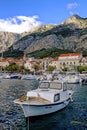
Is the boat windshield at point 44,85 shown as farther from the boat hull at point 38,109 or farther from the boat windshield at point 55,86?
the boat hull at point 38,109

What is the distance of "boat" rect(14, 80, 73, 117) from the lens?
30423 millimetres

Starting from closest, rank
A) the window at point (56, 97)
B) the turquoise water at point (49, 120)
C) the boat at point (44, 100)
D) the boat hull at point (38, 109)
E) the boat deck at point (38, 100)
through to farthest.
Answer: the turquoise water at point (49, 120) → the boat hull at point (38, 109) → the boat at point (44, 100) → the boat deck at point (38, 100) → the window at point (56, 97)

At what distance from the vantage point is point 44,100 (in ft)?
108

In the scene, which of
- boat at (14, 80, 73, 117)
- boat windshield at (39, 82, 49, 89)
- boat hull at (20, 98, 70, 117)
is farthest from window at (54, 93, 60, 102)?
boat windshield at (39, 82, 49, 89)

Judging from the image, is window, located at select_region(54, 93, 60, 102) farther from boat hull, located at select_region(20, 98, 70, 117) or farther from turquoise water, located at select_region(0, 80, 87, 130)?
turquoise water, located at select_region(0, 80, 87, 130)

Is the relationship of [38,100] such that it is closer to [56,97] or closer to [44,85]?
[56,97]

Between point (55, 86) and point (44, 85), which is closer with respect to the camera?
point (44, 85)

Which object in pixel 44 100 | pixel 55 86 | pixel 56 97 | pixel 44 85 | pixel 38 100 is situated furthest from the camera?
pixel 55 86

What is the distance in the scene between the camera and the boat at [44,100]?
3042 centimetres

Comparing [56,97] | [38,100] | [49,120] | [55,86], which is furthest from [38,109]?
[55,86]

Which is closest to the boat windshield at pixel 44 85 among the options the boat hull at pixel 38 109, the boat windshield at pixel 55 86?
the boat windshield at pixel 55 86

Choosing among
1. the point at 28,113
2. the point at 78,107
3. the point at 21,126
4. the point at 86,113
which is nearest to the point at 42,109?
the point at 28,113

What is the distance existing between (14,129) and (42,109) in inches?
201

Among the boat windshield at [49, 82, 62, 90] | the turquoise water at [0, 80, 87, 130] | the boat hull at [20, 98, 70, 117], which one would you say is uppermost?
the boat windshield at [49, 82, 62, 90]
